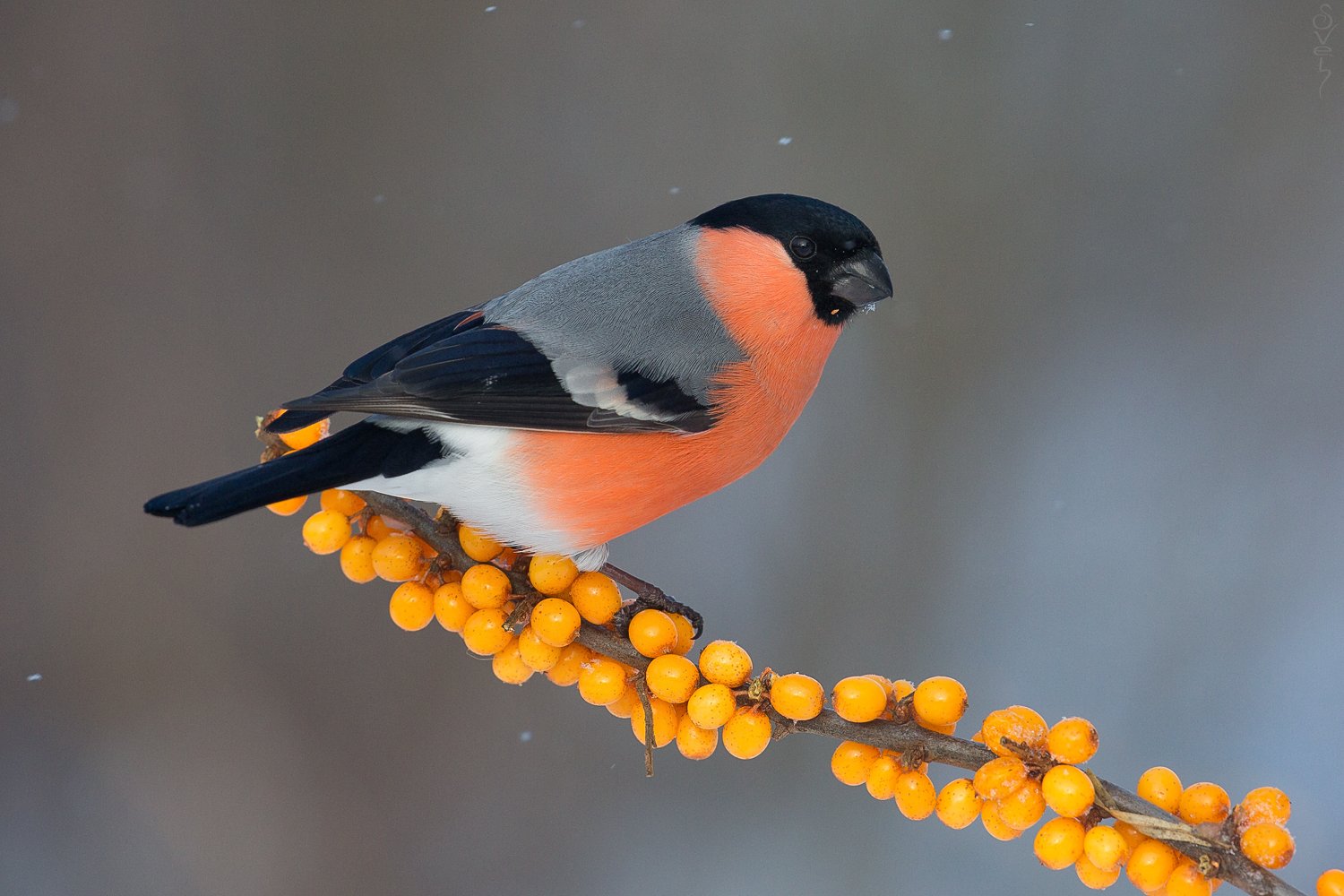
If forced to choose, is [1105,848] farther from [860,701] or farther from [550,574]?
[550,574]

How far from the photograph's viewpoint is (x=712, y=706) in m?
0.84

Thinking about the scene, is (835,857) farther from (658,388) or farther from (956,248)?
(658,388)

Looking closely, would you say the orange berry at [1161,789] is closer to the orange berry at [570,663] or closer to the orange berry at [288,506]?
the orange berry at [570,663]

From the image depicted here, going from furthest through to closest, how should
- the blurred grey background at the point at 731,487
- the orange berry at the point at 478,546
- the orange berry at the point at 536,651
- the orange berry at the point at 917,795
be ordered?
1. the blurred grey background at the point at 731,487
2. the orange berry at the point at 478,546
3. the orange berry at the point at 536,651
4. the orange berry at the point at 917,795

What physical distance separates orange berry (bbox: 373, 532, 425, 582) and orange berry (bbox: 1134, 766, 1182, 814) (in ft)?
1.93

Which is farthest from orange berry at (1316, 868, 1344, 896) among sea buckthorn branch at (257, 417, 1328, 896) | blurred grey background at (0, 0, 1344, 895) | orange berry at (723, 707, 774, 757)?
blurred grey background at (0, 0, 1344, 895)

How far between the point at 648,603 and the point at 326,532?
0.97ft

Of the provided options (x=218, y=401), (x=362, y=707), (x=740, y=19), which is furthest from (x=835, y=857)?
(x=740, y=19)

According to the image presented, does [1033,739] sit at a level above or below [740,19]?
below

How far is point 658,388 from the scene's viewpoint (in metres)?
1.05

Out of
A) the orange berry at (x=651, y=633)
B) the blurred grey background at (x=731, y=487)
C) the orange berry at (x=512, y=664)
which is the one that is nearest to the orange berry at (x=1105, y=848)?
the orange berry at (x=651, y=633)

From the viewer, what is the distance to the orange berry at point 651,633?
90 cm

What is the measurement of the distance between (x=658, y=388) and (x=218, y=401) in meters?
1.07

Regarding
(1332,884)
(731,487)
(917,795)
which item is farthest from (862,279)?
(731,487)
